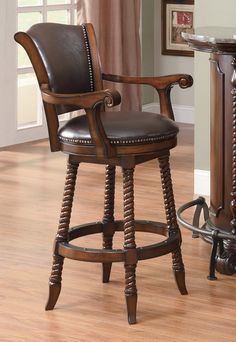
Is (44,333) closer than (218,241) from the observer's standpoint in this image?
Yes

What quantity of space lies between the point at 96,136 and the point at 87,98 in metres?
0.14

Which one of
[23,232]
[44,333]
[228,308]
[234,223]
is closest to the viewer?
[44,333]

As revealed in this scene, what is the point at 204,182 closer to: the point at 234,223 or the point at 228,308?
the point at 234,223

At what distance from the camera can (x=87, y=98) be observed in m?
3.64

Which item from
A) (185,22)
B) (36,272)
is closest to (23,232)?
(36,272)

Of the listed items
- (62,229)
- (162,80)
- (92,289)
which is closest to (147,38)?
(162,80)

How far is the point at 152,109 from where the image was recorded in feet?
27.1

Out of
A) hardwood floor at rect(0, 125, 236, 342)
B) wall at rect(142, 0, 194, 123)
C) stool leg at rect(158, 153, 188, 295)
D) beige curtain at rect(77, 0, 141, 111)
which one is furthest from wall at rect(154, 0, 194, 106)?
stool leg at rect(158, 153, 188, 295)

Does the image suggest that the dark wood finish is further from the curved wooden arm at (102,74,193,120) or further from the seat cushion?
the seat cushion

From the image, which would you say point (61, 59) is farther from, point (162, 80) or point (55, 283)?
point (55, 283)

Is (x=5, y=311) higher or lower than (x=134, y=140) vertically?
lower

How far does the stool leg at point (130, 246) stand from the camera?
3.71m

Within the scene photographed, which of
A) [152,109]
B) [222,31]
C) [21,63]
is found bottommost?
[152,109]

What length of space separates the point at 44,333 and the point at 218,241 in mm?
994
